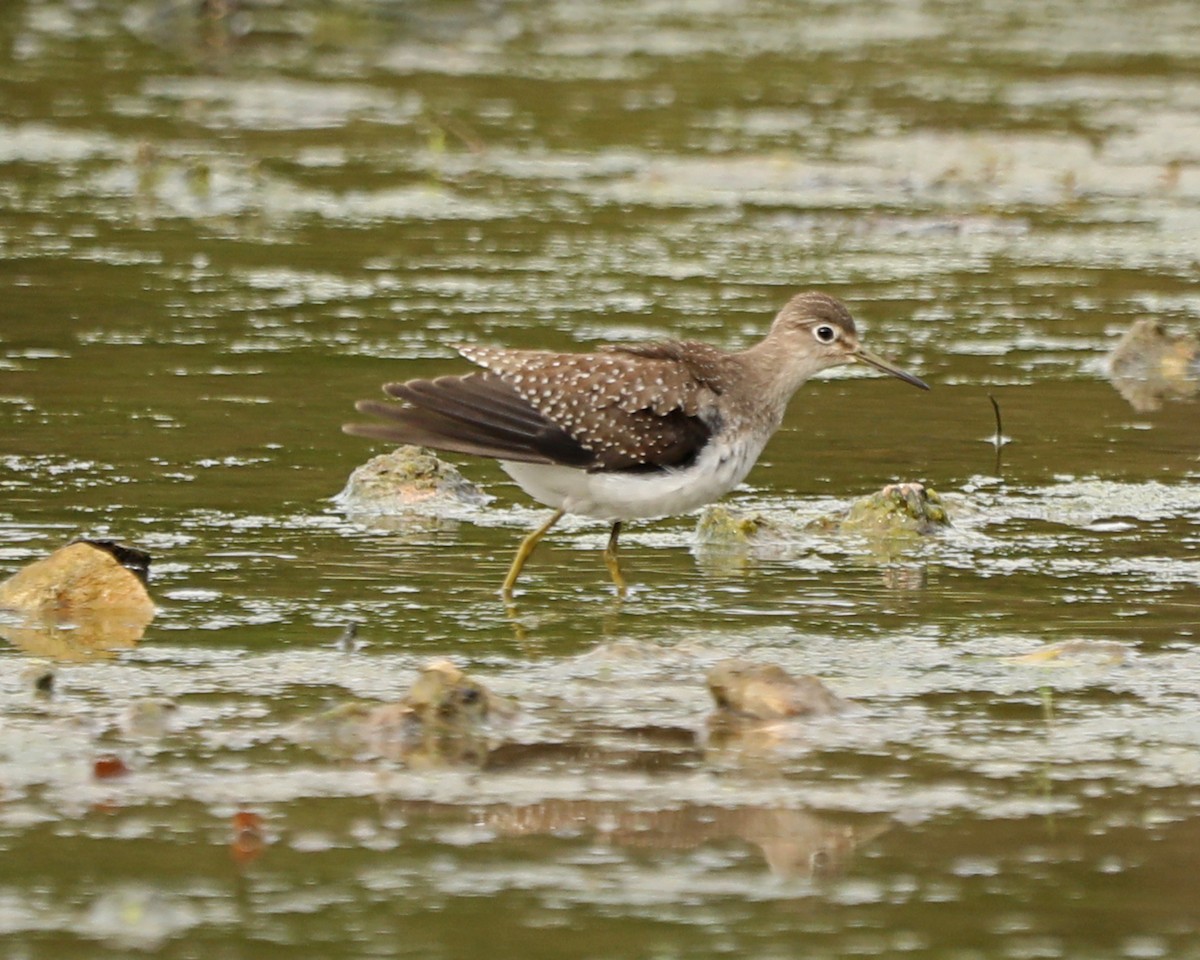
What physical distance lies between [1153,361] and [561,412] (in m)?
4.47

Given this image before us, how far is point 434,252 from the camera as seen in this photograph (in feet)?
48.1

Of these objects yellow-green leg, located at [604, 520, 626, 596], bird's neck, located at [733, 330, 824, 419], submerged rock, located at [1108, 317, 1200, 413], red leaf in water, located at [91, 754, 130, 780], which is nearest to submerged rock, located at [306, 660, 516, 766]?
red leaf in water, located at [91, 754, 130, 780]

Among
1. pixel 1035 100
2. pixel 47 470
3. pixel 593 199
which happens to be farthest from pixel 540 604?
pixel 1035 100

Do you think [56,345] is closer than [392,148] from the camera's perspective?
Yes

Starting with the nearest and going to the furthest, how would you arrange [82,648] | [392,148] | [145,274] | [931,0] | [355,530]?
1. [82,648]
2. [355,530]
3. [145,274]
4. [392,148]
5. [931,0]

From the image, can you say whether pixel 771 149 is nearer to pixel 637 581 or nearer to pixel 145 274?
pixel 145 274

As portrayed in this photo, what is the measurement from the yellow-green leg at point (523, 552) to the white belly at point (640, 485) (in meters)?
0.08

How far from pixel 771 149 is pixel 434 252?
429cm

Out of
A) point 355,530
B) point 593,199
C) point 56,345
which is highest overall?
point 593,199

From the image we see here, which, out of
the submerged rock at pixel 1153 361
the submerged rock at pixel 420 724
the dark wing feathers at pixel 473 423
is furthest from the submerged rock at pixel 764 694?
the submerged rock at pixel 1153 361

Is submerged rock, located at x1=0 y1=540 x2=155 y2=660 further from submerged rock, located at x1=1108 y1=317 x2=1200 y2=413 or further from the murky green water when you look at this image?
submerged rock, located at x1=1108 y1=317 x2=1200 y2=413

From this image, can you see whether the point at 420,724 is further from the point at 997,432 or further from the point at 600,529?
the point at 997,432

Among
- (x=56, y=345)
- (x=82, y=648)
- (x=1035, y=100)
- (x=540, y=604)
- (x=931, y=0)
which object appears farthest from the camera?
(x=931, y=0)

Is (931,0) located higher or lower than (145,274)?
A: higher
